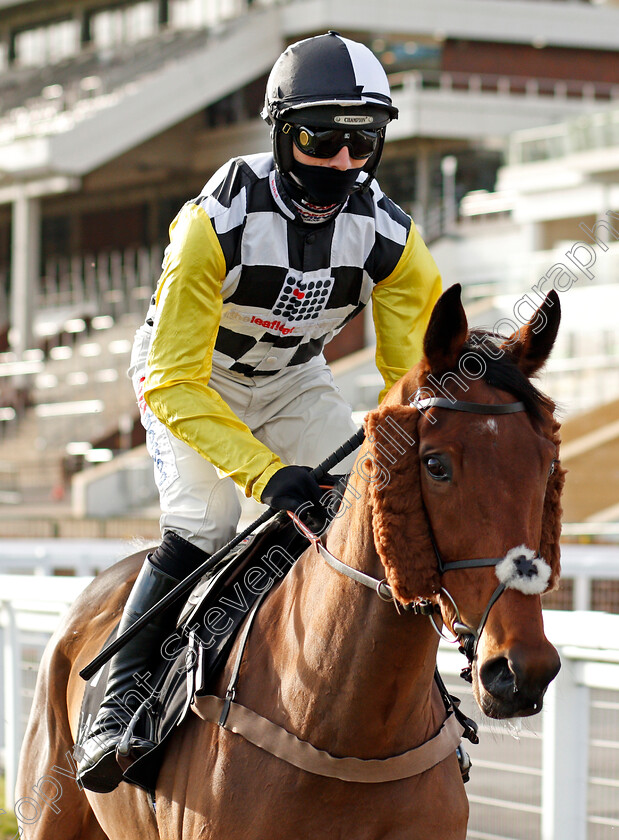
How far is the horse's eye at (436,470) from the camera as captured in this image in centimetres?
224

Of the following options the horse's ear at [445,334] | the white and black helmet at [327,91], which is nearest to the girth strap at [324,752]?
the horse's ear at [445,334]

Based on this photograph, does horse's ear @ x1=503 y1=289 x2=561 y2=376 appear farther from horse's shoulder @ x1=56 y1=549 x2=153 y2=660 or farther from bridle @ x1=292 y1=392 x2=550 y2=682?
horse's shoulder @ x1=56 y1=549 x2=153 y2=660

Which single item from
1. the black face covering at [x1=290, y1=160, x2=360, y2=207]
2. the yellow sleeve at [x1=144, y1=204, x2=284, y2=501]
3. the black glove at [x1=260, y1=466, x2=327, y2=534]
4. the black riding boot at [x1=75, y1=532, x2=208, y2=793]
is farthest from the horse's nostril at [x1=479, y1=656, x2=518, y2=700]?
the black face covering at [x1=290, y1=160, x2=360, y2=207]

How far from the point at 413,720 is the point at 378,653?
216 millimetres

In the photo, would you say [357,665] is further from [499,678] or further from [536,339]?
[536,339]

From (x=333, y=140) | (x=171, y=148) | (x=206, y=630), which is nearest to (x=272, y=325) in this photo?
(x=333, y=140)

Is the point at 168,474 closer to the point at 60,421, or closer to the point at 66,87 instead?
the point at 60,421

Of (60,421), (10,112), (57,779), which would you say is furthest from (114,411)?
(57,779)

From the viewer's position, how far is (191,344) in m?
3.03

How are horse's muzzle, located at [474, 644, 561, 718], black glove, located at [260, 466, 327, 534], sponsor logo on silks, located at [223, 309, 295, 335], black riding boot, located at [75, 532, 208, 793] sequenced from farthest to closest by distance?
1. sponsor logo on silks, located at [223, 309, 295, 335]
2. black riding boot, located at [75, 532, 208, 793]
3. black glove, located at [260, 466, 327, 534]
4. horse's muzzle, located at [474, 644, 561, 718]

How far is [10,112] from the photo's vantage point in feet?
88.0

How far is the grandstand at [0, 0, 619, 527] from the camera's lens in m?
20.0

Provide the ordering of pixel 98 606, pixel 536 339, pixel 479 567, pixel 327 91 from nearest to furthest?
pixel 479 567 → pixel 536 339 → pixel 327 91 → pixel 98 606

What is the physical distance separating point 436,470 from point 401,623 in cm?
43
